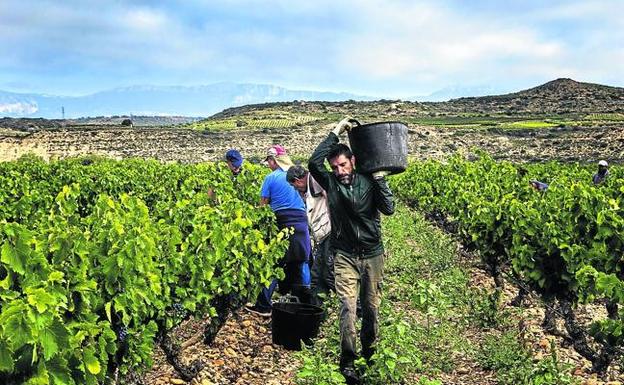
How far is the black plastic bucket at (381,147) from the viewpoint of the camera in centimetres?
497

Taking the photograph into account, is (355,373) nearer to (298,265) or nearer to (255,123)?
(298,265)

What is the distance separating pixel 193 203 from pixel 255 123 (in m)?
75.9

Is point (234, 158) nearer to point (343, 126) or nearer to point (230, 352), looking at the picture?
point (230, 352)

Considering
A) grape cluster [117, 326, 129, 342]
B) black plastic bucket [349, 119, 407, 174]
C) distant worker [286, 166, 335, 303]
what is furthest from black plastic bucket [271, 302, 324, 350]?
grape cluster [117, 326, 129, 342]

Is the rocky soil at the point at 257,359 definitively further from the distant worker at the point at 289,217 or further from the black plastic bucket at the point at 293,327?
the distant worker at the point at 289,217

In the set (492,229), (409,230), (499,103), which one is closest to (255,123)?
(499,103)

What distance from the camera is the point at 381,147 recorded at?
500cm

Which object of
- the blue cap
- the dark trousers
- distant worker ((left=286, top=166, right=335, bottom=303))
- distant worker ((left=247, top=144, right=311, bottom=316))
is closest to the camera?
distant worker ((left=286, top=166, right=335, bottom=303))

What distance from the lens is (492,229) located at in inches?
334

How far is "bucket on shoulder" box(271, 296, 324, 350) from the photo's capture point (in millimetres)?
6289

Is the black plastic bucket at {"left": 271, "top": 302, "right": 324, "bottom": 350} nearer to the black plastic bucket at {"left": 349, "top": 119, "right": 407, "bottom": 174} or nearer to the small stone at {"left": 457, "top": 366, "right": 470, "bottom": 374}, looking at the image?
the small stone at {"left": 457, "top": 366, "right": 470, "bottom": 374}

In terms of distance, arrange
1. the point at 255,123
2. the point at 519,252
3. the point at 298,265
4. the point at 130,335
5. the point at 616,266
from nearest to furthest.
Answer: the point at 130,335, the point at 616,266, the point at 519,252, the point at 298,265, the point at 255,123

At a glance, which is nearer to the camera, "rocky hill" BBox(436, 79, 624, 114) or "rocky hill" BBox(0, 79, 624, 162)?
"rocky hill" BBox(0, 79, 624, 162)

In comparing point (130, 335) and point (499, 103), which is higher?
point (499, 103)
